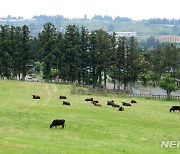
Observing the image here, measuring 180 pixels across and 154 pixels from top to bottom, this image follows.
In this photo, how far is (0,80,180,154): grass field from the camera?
21.2 meters

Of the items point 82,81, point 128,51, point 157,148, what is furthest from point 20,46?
point 157,148

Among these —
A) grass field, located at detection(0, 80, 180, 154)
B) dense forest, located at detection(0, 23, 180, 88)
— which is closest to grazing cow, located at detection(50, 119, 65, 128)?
grass field, located at detection(0, 80, 180, 154)

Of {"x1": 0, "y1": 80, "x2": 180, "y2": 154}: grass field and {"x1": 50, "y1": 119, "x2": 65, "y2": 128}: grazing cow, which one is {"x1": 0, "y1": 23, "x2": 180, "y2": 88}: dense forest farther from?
{"x1": 50, "y1": 119, "x2": 65, "y2": 128}: grazing cow

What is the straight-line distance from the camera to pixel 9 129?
26.6 metres

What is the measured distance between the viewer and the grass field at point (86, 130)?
21.2m

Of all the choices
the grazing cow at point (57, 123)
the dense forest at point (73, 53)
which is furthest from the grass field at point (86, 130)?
the dense forest at point (73, 53)

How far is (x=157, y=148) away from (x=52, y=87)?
151ft

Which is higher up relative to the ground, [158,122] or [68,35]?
[68,35]

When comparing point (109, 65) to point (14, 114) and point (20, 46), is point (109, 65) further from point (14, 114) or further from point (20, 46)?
point (14, 114)

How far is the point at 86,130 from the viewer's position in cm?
2836

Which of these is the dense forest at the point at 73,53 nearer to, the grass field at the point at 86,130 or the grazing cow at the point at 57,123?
the grass field at the point at 86,130

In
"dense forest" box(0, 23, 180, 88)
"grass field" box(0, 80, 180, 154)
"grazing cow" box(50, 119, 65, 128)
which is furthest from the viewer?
"dense forest" box(0, 23, 180, 88)

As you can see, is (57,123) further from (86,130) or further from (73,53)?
(73,53)

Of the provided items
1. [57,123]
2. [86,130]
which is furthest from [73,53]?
[86,130]
